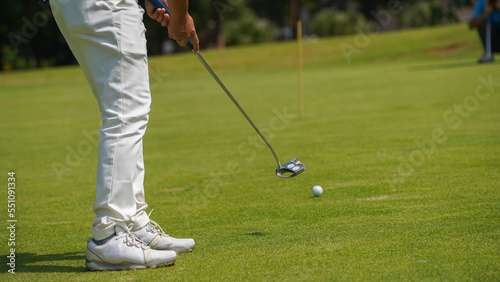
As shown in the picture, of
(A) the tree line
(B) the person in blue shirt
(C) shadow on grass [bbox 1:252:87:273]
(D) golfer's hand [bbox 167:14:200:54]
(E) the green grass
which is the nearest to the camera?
(E) the green grass

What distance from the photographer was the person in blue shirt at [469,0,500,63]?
2025cm

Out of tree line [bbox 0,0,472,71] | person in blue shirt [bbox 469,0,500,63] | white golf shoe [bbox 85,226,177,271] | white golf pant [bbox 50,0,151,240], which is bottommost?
tree line [bbox 0,0,472,71]

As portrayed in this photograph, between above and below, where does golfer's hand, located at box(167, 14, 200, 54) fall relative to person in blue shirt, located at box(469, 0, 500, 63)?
above

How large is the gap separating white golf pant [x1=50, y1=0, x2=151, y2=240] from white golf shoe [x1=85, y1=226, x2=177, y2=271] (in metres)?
0.05

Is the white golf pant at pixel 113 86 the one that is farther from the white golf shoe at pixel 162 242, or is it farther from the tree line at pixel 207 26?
the tree line at pixel 207 26

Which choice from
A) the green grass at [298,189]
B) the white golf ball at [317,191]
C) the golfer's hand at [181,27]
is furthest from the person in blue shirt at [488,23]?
the golfer's hand at [181,27]

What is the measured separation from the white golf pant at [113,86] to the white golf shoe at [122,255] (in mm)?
54

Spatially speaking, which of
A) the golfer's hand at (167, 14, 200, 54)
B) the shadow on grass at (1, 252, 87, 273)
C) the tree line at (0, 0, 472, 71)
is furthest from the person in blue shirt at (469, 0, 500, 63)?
the tree line at (0, 0, 472, 71)

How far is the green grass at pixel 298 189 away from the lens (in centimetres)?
361

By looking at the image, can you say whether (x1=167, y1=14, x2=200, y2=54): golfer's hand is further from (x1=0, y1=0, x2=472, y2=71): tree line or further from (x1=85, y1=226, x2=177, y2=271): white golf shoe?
(x1=0, y1=0, x2=472, y2=71): tree line

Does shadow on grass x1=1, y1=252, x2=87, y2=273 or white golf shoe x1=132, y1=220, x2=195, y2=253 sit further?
white golf shoe x1=132, y1=220, x2=195, y2=253

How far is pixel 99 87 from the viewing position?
3.74m

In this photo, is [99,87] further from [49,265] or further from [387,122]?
[387,122]

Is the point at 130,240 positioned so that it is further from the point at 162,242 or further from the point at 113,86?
the point at 113,86
